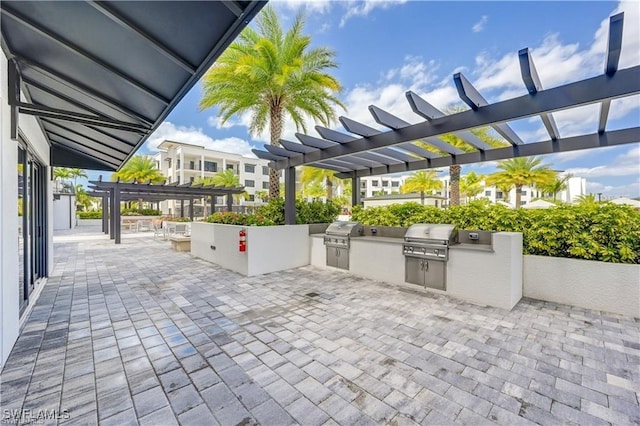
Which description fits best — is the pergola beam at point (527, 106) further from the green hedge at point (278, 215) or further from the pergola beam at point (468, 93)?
the green hedge at point (278, 215)

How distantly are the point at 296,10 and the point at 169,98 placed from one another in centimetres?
679

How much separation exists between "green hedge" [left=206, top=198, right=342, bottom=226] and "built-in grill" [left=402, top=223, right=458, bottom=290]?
11.5 feet

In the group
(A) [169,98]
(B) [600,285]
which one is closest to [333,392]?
(A) [169,98]

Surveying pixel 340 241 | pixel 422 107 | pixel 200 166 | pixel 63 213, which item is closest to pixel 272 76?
pixel 340 241

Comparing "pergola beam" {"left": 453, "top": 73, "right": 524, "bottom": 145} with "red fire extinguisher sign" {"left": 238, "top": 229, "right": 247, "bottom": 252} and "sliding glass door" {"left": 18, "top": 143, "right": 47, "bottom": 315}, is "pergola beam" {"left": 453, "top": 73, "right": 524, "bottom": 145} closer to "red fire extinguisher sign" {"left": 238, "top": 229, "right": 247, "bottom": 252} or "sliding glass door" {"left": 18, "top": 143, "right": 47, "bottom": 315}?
"red fire extinguisher sign" {"left": 238, "top": 229, "right": 247, "bottom": 252}

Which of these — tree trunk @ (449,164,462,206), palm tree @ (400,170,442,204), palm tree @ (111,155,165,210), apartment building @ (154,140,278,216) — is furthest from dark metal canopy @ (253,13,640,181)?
apartment building @ (154,140,278,216)

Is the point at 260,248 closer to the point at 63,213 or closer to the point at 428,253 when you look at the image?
the point at 428,253

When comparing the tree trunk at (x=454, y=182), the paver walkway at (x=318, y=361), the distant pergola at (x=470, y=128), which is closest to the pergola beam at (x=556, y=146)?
the distant pergola at (x=470, y=128)

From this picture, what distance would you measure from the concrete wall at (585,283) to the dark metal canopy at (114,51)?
18.4 ft

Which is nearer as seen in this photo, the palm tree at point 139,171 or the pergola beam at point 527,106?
the pergola beam at point 527,106

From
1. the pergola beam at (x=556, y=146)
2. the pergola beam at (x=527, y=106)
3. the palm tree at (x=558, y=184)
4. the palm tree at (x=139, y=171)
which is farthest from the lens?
the palm tree at (x=139, y=171)

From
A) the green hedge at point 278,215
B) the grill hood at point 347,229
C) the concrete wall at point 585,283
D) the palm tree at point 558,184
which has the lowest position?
the concrete wall at point 585,283

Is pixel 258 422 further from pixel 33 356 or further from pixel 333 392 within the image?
pixel 33 356

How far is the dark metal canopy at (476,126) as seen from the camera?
3.09m
